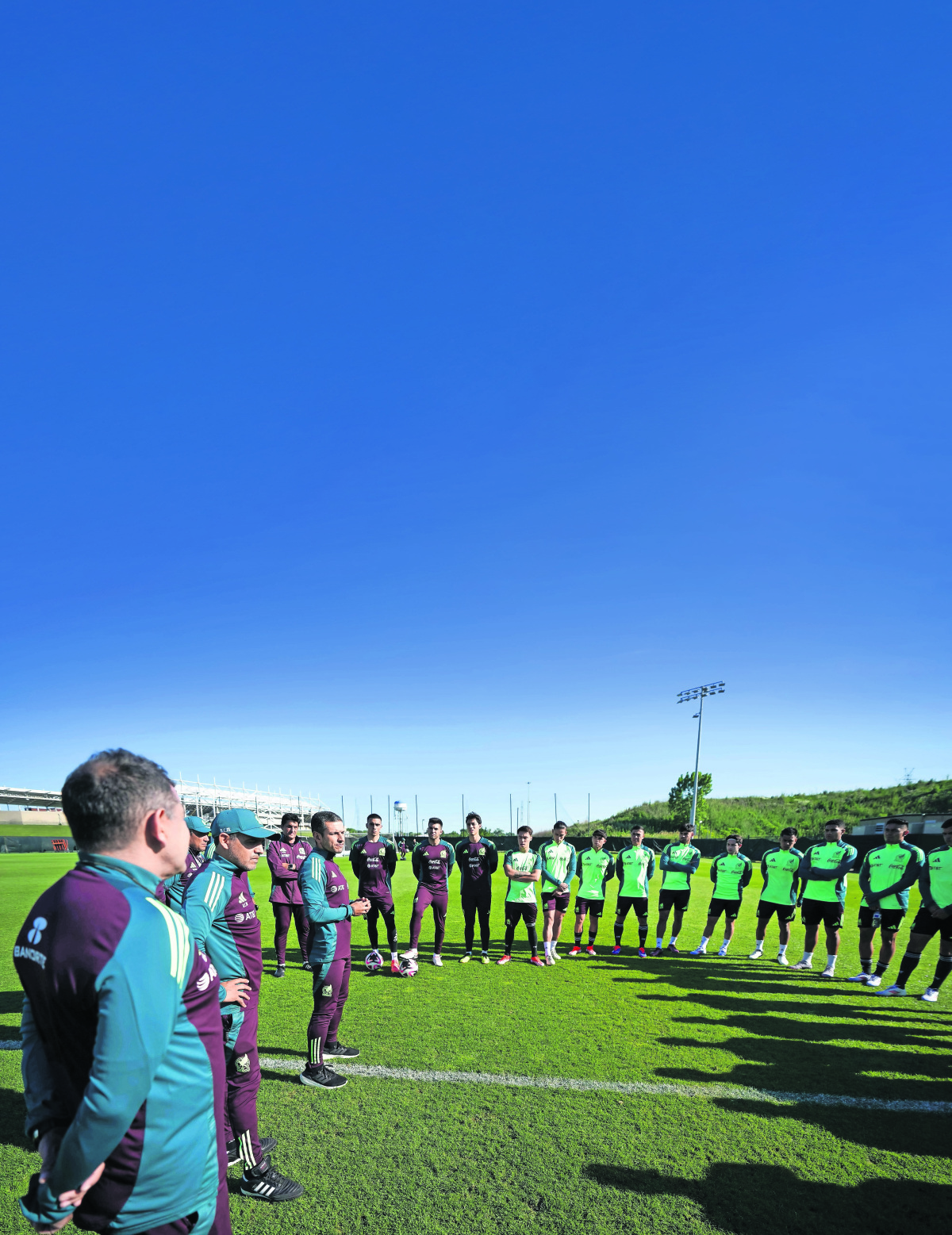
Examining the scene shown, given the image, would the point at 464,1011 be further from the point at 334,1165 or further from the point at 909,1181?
the point at 909,1181

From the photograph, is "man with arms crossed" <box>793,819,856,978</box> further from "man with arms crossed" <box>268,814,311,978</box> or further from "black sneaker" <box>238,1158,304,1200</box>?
"black sneaker" <box>238,1158,304,1200</box>

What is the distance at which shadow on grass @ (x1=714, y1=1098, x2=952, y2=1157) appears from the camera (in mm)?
4488

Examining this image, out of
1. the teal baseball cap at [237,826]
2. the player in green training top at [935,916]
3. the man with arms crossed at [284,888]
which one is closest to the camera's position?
the teal baseball cap at [237,826]

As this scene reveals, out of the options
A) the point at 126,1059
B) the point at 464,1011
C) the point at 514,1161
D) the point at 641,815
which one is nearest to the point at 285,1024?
the point at 464,1011

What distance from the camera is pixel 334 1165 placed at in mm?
4141

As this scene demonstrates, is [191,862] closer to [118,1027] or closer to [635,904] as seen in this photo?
[118,1027]

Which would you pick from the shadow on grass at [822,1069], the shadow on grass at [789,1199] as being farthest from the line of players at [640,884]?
the shadow on grass at [789,1199]

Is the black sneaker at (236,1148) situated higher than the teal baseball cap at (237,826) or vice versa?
the teal baseball cap at (237,826)

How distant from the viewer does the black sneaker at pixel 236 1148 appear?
12.7ft

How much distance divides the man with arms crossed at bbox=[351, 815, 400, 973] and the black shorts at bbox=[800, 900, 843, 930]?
630 centimetres

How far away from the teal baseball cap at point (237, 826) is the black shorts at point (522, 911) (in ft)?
23.7

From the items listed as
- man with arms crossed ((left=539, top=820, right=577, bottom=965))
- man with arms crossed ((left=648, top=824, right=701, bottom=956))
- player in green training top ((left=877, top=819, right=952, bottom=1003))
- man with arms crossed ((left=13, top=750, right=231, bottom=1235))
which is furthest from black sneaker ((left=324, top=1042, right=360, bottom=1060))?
player in green training top ((left=877, top=819, right=952, bottom=1003))

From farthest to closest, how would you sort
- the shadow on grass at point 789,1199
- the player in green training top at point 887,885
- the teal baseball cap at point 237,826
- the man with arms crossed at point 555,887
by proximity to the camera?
the man with arms crossed at point 555,887 < the player in green training top at point 887,885 < the teal baseball cap at point 237,826 < the shadow on grass at point 789,1199

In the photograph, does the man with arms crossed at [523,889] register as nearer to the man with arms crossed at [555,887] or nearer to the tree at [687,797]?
the man with arms crossed at [555,887]
